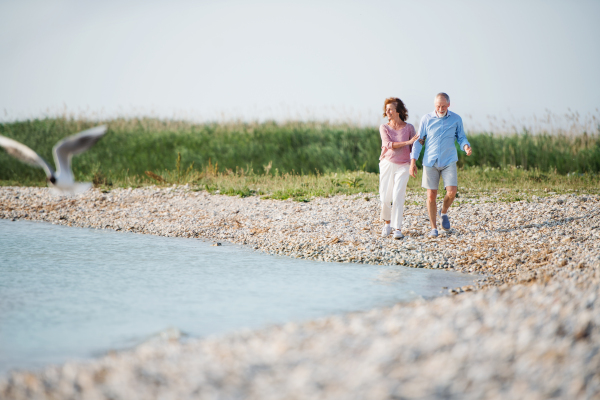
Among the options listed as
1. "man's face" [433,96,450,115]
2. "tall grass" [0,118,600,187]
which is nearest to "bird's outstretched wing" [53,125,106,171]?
"man's face" [433,96,450,115]

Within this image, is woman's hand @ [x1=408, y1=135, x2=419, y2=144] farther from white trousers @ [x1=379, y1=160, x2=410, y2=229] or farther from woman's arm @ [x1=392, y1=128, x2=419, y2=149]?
white trousers @ [x1=379, y1=160, x2=410, y2=229]

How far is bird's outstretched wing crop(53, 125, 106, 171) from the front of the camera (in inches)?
165

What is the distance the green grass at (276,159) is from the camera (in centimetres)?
1185

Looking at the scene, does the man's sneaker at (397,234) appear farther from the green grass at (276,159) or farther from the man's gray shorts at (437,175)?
the green grass at (276,159)

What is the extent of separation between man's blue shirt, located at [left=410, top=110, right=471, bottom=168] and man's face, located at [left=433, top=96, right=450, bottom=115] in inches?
2.8

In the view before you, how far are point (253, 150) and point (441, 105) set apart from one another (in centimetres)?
1010

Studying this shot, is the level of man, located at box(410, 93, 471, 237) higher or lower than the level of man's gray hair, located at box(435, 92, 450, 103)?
lower

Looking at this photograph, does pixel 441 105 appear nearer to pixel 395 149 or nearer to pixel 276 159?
pixel 395 149

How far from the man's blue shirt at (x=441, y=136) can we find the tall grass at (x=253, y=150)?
6928 mm

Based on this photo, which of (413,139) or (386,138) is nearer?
(413,139)

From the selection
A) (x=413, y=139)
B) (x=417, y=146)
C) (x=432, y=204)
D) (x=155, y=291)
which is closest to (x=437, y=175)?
(x=432, y=204)

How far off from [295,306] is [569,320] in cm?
233

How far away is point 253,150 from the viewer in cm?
1627

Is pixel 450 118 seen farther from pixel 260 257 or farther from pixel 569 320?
pixel 569 320
